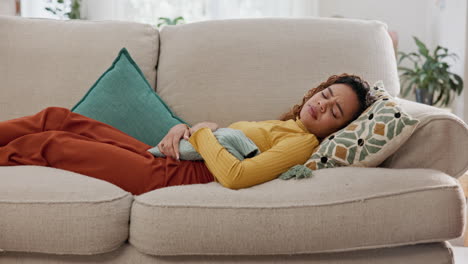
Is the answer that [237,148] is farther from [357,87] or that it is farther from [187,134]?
[357,87]

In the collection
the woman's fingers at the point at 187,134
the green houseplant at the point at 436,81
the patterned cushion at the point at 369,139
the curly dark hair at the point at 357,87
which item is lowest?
the green houseplant at the point at 436,81

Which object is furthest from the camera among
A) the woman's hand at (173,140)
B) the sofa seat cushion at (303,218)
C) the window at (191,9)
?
the window at (191,9)

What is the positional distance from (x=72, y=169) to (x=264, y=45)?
2.99 ft

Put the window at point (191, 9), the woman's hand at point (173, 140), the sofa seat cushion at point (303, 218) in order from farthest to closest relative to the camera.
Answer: the window at point (191, 9) → the woman's hand at point (173, 140) → the sofa seat cushion at point (303, 218)

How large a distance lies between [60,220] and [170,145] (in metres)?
0.47

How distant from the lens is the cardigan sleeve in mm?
1294

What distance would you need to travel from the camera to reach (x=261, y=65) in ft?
6.10

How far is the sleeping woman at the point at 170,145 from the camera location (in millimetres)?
1394

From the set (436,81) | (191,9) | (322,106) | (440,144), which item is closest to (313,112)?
(322,106)

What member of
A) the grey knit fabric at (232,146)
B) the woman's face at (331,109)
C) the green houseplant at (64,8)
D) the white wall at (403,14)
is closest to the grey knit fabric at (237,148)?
the grey knit fabric at (232,146)

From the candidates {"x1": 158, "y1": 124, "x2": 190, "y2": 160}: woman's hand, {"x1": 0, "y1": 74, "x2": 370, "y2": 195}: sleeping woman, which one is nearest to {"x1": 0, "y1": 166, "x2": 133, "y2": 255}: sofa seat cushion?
{"x1": 0, "y1": 74, "x2": 370, "y2": 195}: sleeping woman

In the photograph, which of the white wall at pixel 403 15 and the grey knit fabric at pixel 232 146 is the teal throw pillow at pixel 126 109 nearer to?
the grey knit fabric at pixel 232 146

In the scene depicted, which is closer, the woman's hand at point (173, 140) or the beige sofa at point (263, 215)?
the beige sofa at point (263, 215)

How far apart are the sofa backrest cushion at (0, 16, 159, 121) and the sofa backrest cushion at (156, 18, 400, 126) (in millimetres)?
186
